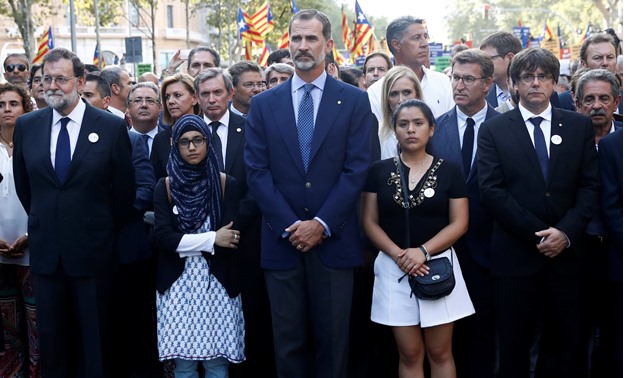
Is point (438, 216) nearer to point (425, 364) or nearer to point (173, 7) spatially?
point (425, 364)

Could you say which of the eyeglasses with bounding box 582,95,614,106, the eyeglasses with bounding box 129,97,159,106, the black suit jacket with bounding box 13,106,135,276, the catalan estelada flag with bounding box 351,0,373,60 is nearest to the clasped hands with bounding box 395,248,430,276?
the eyeglasses with bounding box 582,95,614,106

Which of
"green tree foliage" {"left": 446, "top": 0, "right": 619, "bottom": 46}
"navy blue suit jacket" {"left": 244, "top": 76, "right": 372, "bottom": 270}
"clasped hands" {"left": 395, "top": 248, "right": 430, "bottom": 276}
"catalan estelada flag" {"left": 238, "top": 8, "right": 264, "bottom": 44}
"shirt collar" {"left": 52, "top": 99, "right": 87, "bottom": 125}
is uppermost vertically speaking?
"green tree foliage" {"left": 446, "top": 0, "right": 619, "bottom": 46}

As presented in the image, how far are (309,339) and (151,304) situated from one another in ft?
5.40

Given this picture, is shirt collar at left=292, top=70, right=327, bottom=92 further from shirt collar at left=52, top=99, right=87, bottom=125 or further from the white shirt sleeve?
shirt collar at left=52, top=99, right=87, bottom=125

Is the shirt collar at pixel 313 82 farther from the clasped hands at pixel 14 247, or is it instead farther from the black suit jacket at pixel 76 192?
the clasped hands at pixel 14 247

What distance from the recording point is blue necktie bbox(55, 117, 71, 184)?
6.12 metres

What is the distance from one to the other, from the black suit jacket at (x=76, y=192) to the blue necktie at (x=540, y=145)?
2.77 m

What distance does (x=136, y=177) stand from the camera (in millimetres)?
6680

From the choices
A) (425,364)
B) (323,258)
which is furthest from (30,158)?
(425,364)

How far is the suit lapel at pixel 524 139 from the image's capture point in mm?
5867

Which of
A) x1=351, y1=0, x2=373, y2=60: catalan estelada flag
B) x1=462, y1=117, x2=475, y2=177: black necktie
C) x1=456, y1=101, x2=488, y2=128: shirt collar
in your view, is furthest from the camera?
x1=351, y1=0, x2=373, y2=60: catalan estelada flag

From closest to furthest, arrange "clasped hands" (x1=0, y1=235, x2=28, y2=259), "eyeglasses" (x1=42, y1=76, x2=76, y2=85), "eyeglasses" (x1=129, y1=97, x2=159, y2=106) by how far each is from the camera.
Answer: "eyeglasses" (x1=42, y1=76, x2=76, y2=85) → "clasped hands" (x1=0, y1=235, x2=28, y2=259) → "eyeglasses" (x1=129, y1=97, x2=159, y2=106)

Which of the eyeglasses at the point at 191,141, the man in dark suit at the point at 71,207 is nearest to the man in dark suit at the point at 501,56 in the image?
the eyeglasses at the point at 191,141

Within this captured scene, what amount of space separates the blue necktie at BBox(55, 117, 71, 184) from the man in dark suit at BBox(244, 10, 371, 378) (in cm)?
125
